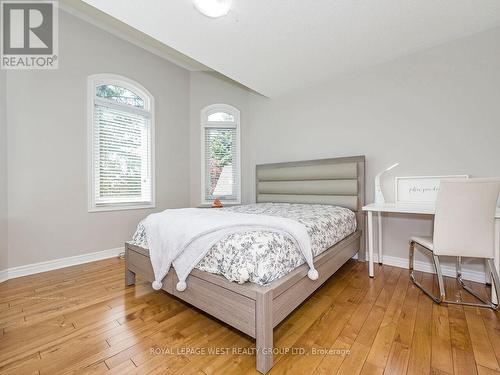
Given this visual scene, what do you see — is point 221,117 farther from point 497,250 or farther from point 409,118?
point 497,250

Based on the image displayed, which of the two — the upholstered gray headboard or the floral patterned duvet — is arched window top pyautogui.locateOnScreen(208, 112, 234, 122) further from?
the floral patterned duvet

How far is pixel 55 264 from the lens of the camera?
263 centimetres

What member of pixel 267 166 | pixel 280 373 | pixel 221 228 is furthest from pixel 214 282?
pixel 267 166

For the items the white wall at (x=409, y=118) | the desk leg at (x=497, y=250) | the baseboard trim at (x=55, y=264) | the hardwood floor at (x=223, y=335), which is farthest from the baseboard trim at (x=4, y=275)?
the desk leg at (x=497, y=250)

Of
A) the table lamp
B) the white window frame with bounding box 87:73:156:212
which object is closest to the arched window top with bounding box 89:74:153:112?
the white window frame with bounding box 87:73:156:212

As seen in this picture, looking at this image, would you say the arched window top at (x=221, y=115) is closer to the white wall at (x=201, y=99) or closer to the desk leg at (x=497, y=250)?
the white wall at (x=201, y=99)

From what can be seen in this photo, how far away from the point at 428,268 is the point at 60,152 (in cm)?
437

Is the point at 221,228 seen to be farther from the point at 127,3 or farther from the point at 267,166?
the point at 267,166

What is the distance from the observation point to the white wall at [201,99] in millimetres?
4074

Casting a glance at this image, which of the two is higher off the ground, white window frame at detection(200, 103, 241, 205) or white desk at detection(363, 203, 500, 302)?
white window frame at detection(200, 103, 241, 205)

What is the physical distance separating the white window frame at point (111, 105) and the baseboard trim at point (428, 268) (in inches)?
132

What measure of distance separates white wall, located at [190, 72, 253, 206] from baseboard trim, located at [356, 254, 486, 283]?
9.79 feet

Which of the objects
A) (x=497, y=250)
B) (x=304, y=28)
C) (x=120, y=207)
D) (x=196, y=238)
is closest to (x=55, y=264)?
(x=120, y=207)

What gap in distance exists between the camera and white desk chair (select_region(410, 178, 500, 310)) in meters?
1.70
